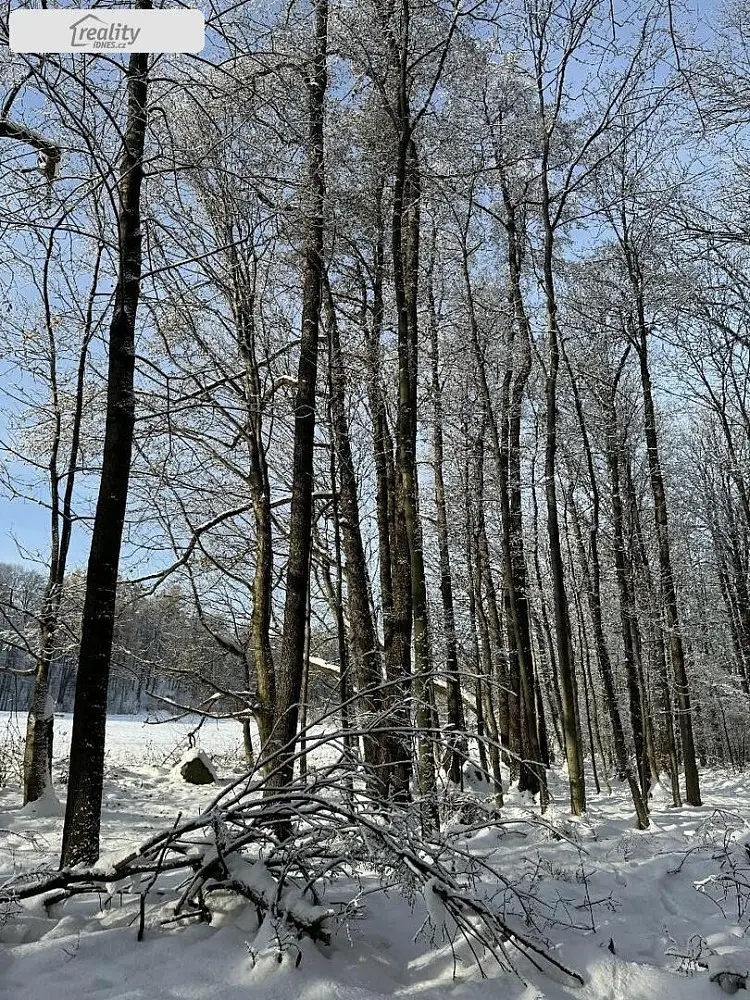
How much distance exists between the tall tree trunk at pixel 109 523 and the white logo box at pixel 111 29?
0.13m

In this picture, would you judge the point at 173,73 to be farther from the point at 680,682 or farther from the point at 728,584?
the point at 728,584

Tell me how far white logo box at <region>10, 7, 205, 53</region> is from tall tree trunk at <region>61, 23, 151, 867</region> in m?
0.13

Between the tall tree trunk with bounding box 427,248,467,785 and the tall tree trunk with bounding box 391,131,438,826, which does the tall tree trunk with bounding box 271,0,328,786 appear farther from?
the tall tree trunk with bounding box 427,248,467,785

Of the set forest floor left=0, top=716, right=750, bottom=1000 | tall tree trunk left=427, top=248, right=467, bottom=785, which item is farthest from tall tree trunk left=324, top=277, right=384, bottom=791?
forest floor left=0, top=716, right=750, bottom=1000

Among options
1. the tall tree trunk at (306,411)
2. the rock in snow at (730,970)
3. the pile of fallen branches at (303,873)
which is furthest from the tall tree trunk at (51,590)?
the rock in snow at (730,970)

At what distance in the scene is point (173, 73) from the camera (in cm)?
Answer: 592

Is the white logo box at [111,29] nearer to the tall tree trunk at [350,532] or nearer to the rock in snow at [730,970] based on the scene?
the tall tree trunk at [350,532]

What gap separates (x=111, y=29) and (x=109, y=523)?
3.74 metres

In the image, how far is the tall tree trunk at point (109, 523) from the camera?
420cm

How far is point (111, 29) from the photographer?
5133mm

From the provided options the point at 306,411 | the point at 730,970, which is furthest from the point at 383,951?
the point at 306,411

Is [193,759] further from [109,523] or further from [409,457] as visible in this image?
[109,523]

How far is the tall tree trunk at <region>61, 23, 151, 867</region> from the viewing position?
165 inches

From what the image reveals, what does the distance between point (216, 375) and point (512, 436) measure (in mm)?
5265
